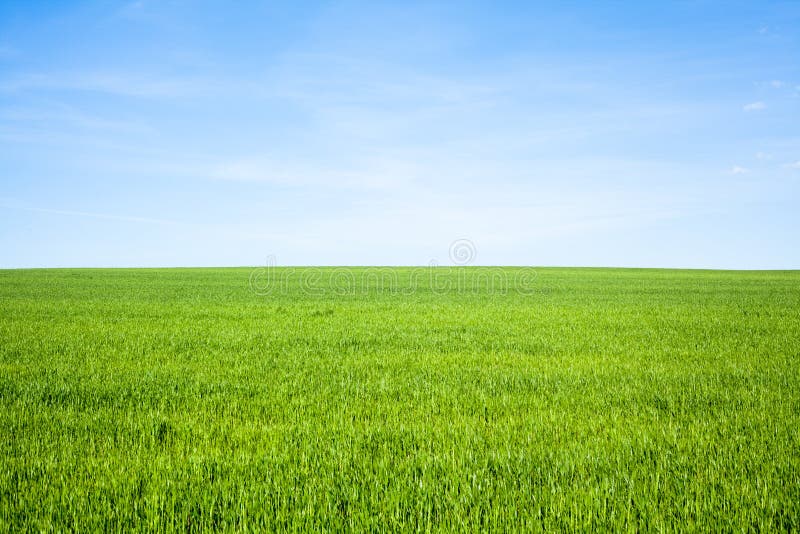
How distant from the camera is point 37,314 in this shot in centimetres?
1667

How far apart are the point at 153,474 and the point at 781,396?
8.76 meters

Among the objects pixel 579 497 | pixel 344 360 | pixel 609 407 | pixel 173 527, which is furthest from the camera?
pixel 344 360

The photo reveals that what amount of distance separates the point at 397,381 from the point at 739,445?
15.8ft

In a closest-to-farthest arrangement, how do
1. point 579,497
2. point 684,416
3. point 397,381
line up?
point 579,497, point 684,416, point 397,381

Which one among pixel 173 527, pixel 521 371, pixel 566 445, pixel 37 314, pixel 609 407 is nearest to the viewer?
pixel 173 527

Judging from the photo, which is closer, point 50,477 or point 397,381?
point 50,477

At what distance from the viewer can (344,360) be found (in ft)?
31.9

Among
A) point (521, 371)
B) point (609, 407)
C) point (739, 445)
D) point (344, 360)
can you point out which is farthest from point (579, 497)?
point (344, 360)

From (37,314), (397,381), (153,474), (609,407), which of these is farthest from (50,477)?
(37,314)

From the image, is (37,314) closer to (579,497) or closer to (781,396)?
(579,497)

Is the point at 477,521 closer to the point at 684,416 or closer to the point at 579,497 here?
the point at 579,497

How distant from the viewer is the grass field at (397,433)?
387cm

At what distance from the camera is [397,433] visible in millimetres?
5457

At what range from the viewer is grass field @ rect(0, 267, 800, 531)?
12.7 feet
